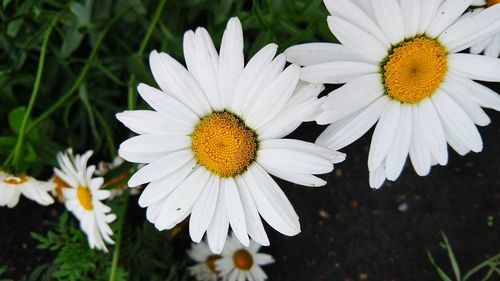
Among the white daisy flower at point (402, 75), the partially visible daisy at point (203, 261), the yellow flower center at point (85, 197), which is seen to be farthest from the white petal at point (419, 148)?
the partially visible daisy at point (203, 261)

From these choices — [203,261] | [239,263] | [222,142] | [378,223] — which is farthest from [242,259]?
[222,142]

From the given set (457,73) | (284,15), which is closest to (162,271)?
(284,15)

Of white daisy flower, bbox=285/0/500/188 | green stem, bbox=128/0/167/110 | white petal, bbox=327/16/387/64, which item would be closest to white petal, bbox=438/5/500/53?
white daisy flower, bbox=285/0/500/188

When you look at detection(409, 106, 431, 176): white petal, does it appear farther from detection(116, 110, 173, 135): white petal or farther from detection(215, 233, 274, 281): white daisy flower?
detection(215, 233, 274, 281): white daisy flower

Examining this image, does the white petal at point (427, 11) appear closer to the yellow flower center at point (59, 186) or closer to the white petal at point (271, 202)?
the white petal at point (271, 202)

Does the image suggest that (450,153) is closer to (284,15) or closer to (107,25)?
(284,15)
